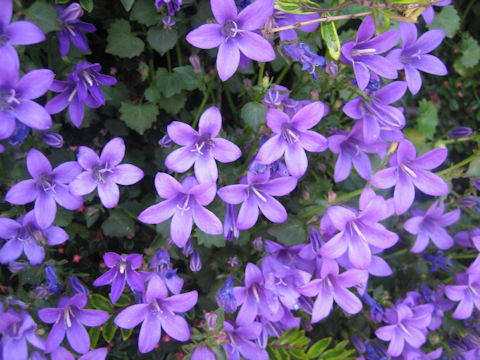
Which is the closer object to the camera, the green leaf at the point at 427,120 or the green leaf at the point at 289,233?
the green leaf at the point at 289,233

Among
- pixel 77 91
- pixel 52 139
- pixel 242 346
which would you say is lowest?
pixel 242 346

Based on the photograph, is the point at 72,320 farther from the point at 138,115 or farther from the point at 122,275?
the point at 138,115

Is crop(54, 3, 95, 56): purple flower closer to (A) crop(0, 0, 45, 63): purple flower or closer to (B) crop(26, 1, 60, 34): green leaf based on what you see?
(B) crop(26, 1, 60, 34): green leaf

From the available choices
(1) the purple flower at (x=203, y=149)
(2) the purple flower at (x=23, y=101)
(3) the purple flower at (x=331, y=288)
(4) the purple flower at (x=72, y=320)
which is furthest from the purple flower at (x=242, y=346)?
(2) the purple flower at (x=23, y=101)

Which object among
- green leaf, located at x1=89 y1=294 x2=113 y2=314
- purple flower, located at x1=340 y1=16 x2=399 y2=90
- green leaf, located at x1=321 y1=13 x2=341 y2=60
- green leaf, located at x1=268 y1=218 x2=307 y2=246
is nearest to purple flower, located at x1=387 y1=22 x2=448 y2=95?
purple flower, located at x1=340 y1=16 x2=399 y2=90

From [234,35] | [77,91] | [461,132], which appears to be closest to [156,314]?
[77,91]

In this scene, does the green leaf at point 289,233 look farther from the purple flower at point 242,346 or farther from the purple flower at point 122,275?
the purple flower at point 122,275

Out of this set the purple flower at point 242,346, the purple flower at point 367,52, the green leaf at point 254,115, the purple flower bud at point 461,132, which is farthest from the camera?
the purple flower bud at point 461,132
